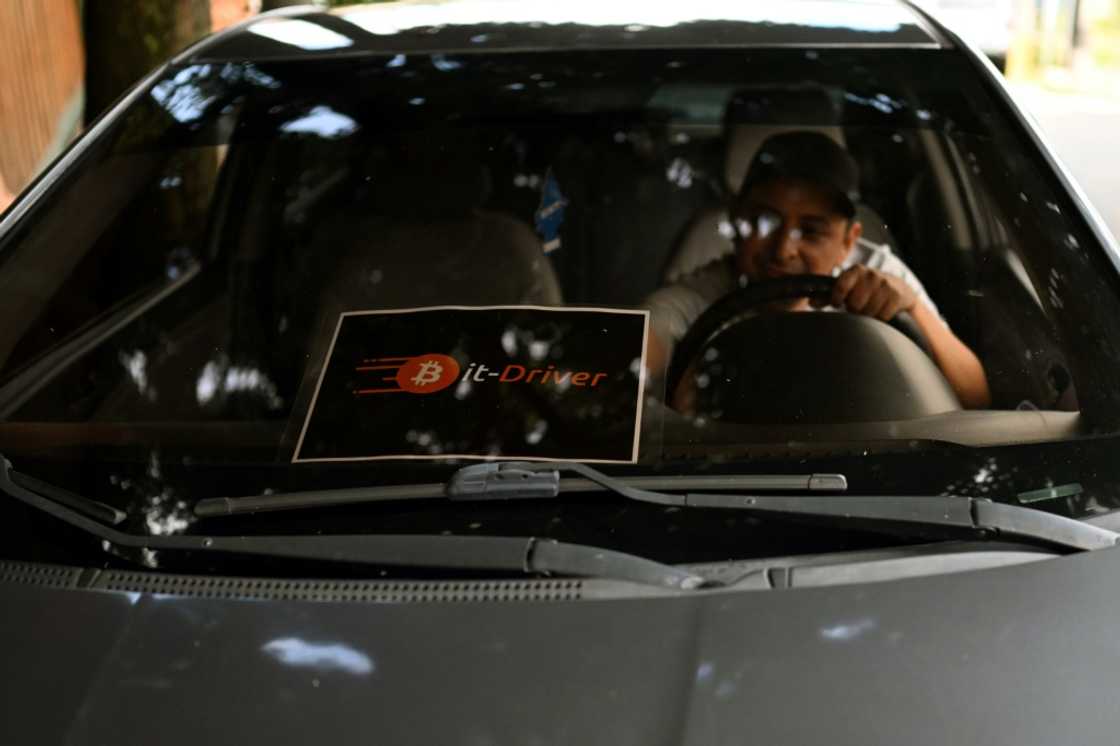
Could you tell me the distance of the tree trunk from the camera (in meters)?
6.05

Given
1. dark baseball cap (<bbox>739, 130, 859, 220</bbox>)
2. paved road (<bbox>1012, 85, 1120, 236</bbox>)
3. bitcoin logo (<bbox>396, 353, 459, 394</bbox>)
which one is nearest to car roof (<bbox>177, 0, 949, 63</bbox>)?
dark baseball cap (<bbox>739, 130, 859, 220</bbox>)

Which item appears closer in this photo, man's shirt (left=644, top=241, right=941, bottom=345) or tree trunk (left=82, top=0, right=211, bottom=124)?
man's shirt (left=644, top=241, right=941, bottom=345)

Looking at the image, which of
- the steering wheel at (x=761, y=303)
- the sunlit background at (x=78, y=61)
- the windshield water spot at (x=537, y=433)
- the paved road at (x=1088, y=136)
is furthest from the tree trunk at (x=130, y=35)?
the paved road at (x=1088, y=136)

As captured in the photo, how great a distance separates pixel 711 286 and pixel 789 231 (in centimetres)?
18

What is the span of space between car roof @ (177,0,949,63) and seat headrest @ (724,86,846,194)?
9cm

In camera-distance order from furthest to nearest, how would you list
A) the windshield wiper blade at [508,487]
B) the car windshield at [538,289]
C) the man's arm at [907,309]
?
the man's arm at [907,309] < the car windshield at [538,289] < the windshield wiper blade at [508,487]

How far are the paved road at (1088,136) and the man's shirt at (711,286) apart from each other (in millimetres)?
5653

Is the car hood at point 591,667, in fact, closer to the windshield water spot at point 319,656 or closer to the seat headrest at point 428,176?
the windshield water spot at point 319,656

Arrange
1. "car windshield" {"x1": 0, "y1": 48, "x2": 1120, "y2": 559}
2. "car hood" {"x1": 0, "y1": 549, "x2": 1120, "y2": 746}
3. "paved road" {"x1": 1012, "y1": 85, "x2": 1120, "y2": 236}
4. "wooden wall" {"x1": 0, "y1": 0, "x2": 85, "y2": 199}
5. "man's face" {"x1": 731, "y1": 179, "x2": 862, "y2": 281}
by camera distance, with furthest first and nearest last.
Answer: "paved road" {"x1": 1012, "y1": 85, "x2": 1120, "y2": 236}, "wooden wall" {"x1": 0, "y1": 0, "x2": 85, "y2": 199}, "man's face" {"x1": 731, "y1": 179, "x2": 862, "y2": 281}, "car windshield" {"x1": 0, "y1": 48, "x2": 1120, "y2": 559}, "car hood" {"x1": 0, "y1": 549, "x2": 1120, "y2": 746}

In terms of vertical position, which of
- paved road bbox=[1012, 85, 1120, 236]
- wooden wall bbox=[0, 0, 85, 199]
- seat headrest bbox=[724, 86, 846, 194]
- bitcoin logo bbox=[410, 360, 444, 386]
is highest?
seat headrest bbox=[724, 86, 846, 194]

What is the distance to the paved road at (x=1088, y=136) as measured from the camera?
912 centimetres

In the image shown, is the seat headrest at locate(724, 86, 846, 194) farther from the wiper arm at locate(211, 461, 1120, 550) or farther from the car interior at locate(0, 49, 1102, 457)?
the wiper arm at locate(211, 461, 1120, 550)

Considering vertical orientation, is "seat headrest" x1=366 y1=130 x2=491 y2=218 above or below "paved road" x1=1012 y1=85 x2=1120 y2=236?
above

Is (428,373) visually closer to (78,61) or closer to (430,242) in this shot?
(430,242)
